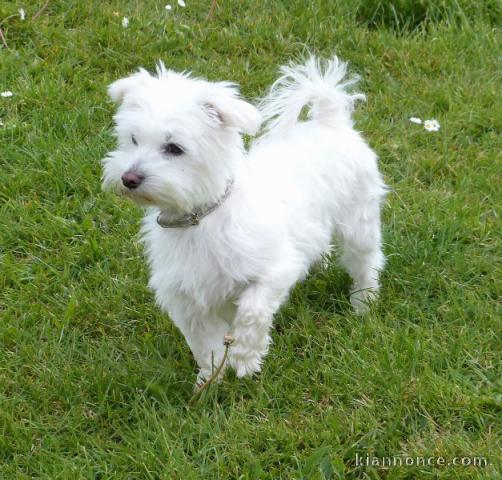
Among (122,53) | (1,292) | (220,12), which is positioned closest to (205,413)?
(1,292)

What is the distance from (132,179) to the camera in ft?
10.4

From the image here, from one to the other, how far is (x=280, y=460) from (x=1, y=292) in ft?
5.99

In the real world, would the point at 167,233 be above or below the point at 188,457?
above

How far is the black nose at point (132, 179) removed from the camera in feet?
10.4

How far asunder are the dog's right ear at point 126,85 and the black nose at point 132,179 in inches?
15.5

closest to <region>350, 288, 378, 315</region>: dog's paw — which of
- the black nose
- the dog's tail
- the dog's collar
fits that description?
the dog's tail

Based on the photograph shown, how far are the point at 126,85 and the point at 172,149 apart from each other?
0.37 meters

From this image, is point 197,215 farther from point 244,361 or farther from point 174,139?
point 244,361

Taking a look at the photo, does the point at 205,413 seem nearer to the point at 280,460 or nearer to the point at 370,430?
the point at 280,460

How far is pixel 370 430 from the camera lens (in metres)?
3.30

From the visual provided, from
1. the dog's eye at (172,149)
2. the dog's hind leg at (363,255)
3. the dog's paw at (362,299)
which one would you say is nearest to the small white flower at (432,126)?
the dog's hind leg at (363,255)

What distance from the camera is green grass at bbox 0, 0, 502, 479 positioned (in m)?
3.33

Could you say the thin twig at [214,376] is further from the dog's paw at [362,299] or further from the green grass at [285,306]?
the dog's paw at [362,299]

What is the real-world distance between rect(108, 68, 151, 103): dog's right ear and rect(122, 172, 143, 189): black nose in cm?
39
